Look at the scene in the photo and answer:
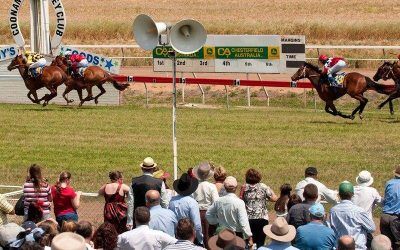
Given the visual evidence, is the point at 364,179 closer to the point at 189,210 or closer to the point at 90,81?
the point at 189,210

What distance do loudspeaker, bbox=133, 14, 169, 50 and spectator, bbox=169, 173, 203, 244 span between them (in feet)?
14.0

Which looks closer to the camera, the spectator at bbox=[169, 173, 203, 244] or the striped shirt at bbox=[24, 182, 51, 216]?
the spectator at bbox=[169, 173, 203, 244]

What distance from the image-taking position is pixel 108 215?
529 inches

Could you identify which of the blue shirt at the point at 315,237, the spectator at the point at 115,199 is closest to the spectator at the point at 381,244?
the blue shirt at the point at 315,237

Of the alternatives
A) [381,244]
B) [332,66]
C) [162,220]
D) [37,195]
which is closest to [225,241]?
[381,244]

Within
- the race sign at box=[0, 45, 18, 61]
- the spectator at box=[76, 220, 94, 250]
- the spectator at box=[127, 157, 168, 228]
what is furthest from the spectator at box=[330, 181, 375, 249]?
the race sign at box=[0, 45, 18, 61]

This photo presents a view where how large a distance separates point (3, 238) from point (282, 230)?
2.51m

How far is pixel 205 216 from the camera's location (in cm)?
1255

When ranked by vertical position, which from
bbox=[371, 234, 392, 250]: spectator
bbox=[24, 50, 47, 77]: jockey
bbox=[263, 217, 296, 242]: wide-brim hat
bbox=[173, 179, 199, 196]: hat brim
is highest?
bbox=[24, 50, 47, 77]: jockey

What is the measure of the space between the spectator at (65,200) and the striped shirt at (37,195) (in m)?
0.22

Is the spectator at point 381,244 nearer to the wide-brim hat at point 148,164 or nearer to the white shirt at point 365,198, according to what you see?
the white shirt at point 365,198

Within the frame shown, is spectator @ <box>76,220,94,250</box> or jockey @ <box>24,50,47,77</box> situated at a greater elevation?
jockey @ <box>24,50,47,77</box>

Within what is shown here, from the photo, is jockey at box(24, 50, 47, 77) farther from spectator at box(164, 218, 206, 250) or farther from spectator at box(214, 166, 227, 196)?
spectator at box(164, 218, 206, 250)

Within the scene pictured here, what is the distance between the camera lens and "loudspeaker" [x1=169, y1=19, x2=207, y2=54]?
16.0 metres
